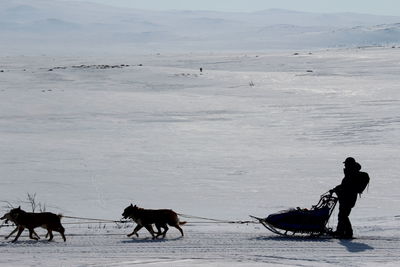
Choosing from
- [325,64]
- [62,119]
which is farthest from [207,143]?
[325,64]

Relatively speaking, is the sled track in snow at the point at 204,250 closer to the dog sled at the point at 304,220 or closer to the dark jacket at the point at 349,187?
the dog sled at the point at 304,220

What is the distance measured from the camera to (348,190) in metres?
8.09

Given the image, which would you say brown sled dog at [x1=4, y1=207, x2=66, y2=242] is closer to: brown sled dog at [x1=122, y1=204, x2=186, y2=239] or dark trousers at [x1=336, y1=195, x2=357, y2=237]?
brown sled dog at [x1=122, y1=204, x2=186, y2=239]

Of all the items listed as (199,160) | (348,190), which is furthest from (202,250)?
(199,160)

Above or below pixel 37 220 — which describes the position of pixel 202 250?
below

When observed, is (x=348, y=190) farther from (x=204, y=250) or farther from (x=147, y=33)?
(x=147, y=33)

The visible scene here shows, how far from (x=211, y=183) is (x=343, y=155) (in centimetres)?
340

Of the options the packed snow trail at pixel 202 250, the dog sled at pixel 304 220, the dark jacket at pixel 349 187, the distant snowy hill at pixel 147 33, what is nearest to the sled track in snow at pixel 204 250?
the packed snow trail at pixel 202 250

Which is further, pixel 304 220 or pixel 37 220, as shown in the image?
pixel 304 220

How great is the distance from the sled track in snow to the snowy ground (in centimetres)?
1

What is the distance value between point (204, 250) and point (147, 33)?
130m

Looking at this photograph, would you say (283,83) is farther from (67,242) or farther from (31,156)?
(67,242)

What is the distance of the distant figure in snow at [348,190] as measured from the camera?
26.4 feet

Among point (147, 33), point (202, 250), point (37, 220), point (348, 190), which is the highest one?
point (147, 33)
